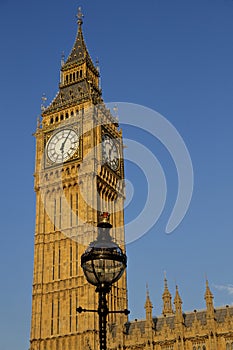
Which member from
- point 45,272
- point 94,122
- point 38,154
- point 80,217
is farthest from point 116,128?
point 45,272

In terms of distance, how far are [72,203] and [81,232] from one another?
3.98 metres

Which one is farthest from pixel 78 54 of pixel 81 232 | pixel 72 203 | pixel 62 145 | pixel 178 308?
pixel 178 308

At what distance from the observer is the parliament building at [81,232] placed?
46781mm

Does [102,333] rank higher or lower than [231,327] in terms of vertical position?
lower

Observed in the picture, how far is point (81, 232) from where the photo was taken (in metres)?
53.7

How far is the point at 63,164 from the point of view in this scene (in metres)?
58.4

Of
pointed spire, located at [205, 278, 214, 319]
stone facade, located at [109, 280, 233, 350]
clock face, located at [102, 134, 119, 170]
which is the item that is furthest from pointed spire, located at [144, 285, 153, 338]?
clock face, located at [102, 134, 119, 170]

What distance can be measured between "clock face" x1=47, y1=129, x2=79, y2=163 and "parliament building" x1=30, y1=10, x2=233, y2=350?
0.40ft

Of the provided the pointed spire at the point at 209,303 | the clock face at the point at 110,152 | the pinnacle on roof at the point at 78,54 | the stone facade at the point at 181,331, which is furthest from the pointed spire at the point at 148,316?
the pinnacle on roof at the point at 78,54

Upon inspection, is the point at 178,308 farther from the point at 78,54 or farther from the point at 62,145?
the point at 78,54

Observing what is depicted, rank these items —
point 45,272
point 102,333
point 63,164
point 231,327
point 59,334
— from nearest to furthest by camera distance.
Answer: point 102,333, point 231,327, point 59,334, point 45,272, point 63,164

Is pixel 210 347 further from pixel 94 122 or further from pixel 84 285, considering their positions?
pixel 94 122

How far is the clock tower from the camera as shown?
5097 centimetres

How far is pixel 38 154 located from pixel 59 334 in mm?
21553
